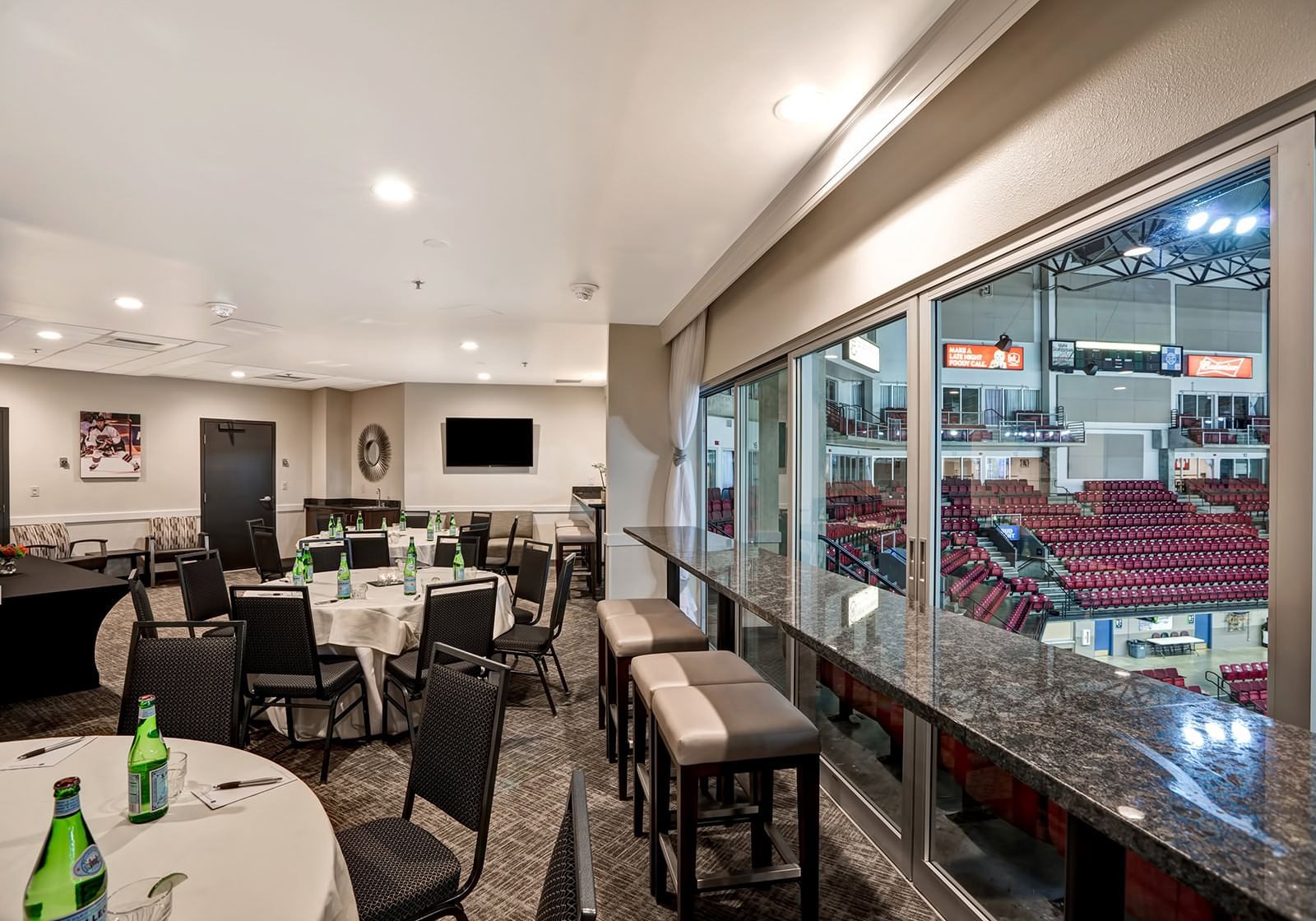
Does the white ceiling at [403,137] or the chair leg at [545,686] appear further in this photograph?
the chair leg at [545,686]

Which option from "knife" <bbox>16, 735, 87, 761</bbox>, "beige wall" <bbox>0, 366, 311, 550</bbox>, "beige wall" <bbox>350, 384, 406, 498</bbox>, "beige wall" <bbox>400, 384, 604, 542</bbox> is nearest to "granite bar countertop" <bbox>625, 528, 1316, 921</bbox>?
"knife" <bbox>16, 735, 87, 761</bbox>

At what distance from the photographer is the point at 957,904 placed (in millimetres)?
1974

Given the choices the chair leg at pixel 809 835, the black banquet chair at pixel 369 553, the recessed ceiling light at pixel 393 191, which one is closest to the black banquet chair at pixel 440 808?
the chair leg at pixel 809 835

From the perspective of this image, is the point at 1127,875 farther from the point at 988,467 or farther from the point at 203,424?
the point at 203,424

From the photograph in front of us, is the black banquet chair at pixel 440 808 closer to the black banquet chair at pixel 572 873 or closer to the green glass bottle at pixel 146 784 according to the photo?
the green glass bottle at pixel 146 784

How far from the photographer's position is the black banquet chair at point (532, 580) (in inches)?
161

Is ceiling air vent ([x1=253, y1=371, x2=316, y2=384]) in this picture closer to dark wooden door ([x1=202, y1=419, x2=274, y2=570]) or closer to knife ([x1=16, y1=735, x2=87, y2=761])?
dark wooden door ([x1=202, y1=419, x2=274, y2=570])

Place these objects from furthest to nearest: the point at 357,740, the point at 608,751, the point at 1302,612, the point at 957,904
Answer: the point at 357,740
the point at 608,751
the point at 957,904
the point at 1302,612

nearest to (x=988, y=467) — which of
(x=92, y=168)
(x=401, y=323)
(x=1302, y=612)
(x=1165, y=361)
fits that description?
(x=1165, y=361)

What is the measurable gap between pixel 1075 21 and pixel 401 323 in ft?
16.1

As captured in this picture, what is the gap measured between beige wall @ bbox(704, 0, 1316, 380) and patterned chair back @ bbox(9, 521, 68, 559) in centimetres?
855

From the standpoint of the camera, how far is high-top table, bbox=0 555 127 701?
3.96 meters

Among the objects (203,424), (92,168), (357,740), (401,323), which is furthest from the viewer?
(203,424)

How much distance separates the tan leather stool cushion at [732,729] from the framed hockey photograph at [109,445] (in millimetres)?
8803
